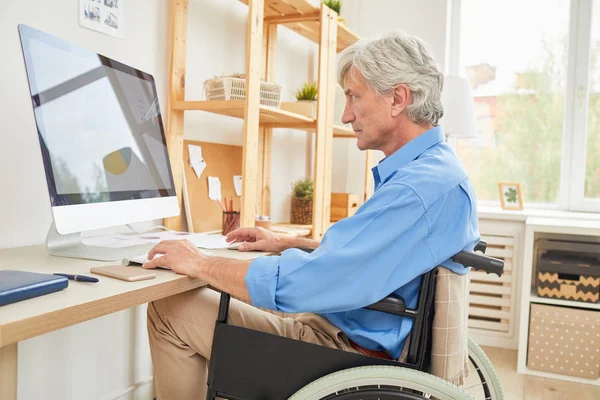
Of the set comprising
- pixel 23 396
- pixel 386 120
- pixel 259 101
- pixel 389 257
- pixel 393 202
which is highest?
pixel 259 101

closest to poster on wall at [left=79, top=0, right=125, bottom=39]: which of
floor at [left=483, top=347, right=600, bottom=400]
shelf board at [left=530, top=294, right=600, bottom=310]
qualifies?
floor at [left=483, top=347, right=600, bottom=400]

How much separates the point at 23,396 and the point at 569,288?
2.45 m

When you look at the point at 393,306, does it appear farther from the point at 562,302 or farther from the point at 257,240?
the point at 562,302

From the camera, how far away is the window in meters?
3.34

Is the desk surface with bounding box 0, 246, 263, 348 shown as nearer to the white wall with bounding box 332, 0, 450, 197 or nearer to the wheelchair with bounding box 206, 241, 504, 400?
the wheelchair with bounding box 206, 241, 504, 400

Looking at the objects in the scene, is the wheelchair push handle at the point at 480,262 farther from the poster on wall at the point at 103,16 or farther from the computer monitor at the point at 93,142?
the poster on wall at the point at 103,16

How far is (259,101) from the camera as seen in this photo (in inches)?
81.8

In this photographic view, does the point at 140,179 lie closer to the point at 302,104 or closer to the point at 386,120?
the point at 386,120

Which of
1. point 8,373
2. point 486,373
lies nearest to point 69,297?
point 8,373

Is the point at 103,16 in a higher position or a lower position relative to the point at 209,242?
higher

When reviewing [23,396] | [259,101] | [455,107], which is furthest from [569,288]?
[23,396]

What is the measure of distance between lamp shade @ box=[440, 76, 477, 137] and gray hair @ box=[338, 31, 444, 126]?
174 centimetres

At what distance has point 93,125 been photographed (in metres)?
1.38

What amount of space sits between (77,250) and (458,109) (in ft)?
7.63
